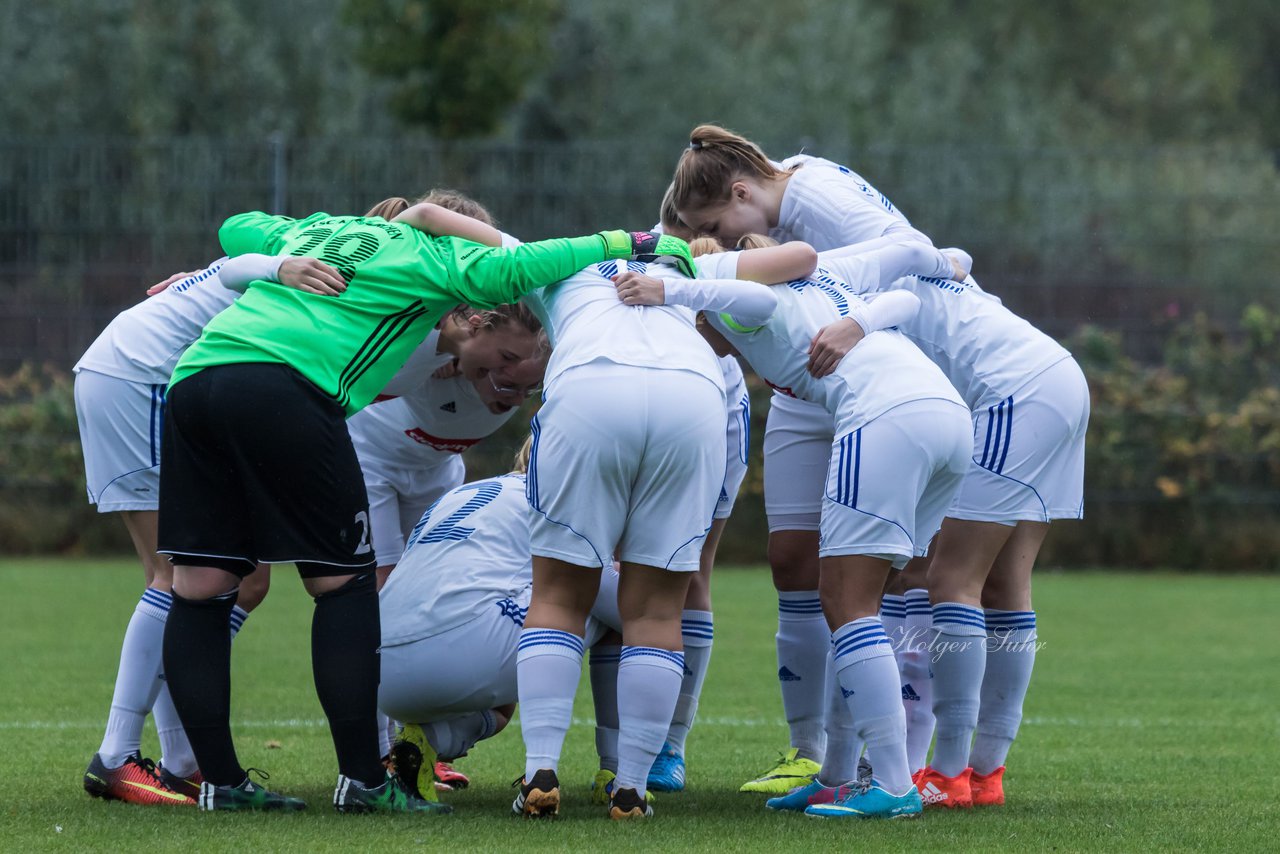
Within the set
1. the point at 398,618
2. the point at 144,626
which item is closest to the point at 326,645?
the point at 398,618

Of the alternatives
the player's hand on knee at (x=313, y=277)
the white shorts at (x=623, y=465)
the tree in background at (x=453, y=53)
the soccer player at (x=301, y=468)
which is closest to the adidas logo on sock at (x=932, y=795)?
the white shorts at (x=623, y=465)

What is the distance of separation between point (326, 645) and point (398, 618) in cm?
44

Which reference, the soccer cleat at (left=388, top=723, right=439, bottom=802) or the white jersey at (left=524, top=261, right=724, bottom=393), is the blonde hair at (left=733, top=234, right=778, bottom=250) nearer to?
the white jersey at (left=524, top=261, right=724, bottom=393)

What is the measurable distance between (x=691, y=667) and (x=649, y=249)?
140 cm

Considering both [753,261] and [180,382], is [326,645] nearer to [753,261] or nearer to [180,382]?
[180,382]

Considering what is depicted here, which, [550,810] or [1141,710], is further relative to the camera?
[1141,710]

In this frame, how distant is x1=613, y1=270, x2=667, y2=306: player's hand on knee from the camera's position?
14.3ft

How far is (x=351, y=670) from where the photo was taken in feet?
13.7

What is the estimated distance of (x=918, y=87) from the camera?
23594mm

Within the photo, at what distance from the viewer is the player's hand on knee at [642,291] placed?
435cm

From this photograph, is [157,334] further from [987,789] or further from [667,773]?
[987,789]

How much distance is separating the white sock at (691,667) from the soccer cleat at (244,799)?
1.27m

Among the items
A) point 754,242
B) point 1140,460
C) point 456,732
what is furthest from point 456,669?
point 1140,460

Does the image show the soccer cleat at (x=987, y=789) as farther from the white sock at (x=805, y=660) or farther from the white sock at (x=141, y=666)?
the white sock at (x=141, y=666)
